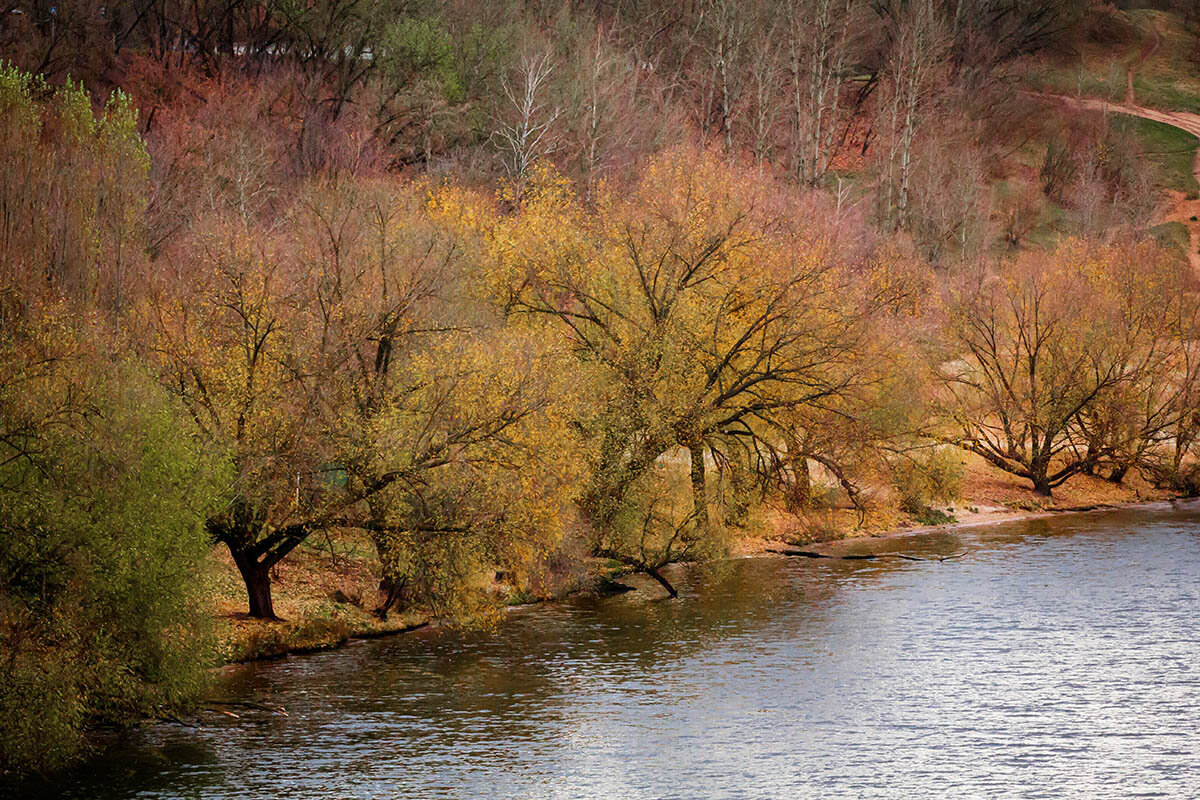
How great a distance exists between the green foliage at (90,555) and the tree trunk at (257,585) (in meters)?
6.41

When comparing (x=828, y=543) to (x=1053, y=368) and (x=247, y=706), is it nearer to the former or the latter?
(x=1053, y=368)

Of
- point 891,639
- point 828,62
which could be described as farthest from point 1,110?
point 828,62

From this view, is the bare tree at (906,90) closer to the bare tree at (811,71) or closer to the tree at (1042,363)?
the bare tree at (811,71)

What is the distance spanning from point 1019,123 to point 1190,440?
70120 mm

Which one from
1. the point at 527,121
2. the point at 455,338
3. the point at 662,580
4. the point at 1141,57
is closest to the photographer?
the point at 455,338

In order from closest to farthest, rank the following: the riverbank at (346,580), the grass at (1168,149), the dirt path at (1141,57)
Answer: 1. the riverbank at (346,580)
2. the grass at (1168,149)
3. the dirt path at (1141,57)

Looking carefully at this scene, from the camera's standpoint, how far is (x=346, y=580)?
4303cm

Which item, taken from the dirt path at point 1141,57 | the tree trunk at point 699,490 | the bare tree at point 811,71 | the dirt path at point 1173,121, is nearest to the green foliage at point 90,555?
the tree trunk at point 699,490

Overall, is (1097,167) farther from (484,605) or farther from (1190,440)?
(484,605)

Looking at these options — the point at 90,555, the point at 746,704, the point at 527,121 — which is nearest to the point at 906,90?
the point at 527,121

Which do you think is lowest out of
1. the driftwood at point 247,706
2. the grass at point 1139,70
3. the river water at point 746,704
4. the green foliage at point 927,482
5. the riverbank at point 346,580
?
the river water at point 746,704

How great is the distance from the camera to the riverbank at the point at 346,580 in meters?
37.8

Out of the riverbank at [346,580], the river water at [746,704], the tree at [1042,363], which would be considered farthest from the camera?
the tree at [1042,363]

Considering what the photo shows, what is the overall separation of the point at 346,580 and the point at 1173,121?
391 feet
